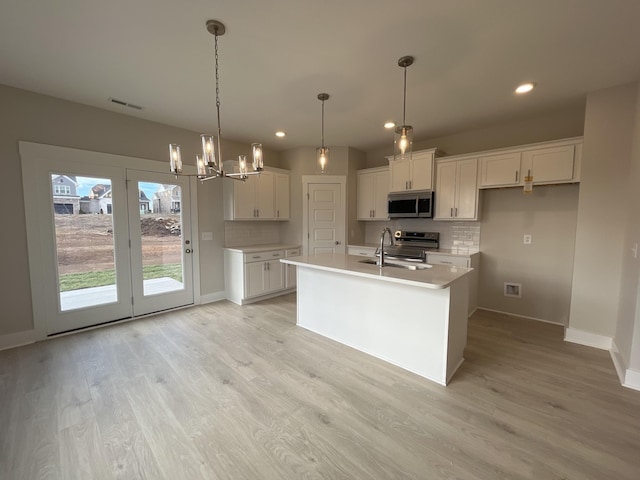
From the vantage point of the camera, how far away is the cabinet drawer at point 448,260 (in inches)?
148

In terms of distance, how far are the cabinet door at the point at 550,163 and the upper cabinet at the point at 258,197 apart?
3.80 m

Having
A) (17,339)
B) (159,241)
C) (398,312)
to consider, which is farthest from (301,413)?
(17,339)

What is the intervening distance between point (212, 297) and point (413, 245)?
11.8ft

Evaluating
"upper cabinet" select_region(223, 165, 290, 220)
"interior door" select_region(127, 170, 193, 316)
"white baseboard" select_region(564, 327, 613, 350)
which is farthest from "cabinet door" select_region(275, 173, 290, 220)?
"white baseboard" select_region(564, 327, 613, 350)

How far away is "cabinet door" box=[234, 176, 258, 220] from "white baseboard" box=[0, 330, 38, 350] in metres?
2.81

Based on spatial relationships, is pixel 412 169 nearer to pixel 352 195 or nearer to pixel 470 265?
pixel 352 195

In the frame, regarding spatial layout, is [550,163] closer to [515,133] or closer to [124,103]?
[515,133]

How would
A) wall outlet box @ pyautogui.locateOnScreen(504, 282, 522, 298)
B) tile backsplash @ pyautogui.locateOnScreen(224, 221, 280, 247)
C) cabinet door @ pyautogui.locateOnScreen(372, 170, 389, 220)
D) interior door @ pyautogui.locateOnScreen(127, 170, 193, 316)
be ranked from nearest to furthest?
interior door @ pyautogui.locateOnScreen(127, 170, 193, 316)
wall outlet box @ pyautogui.locateOnScreen(504, 282, 522, 298)
tile backsplash @ pyautogui.locateOnScreen(224, 221, 280, 247)
cabinet door @ pyautogui.locateOnScreen(372, 170, 389, 220)

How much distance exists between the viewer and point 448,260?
12.9ft

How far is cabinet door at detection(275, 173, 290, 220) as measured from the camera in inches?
201

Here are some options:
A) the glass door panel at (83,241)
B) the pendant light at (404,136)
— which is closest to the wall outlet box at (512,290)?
the pendant light at (404,136)

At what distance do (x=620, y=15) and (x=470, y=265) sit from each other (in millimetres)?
2700

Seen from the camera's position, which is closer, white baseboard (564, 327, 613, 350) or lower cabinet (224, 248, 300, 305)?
white baseboard (564, 327, 613, 350)

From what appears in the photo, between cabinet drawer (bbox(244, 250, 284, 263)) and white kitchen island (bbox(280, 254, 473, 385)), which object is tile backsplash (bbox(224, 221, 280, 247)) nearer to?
cabinet drawer (bbox(244, 250, 284, 263))
